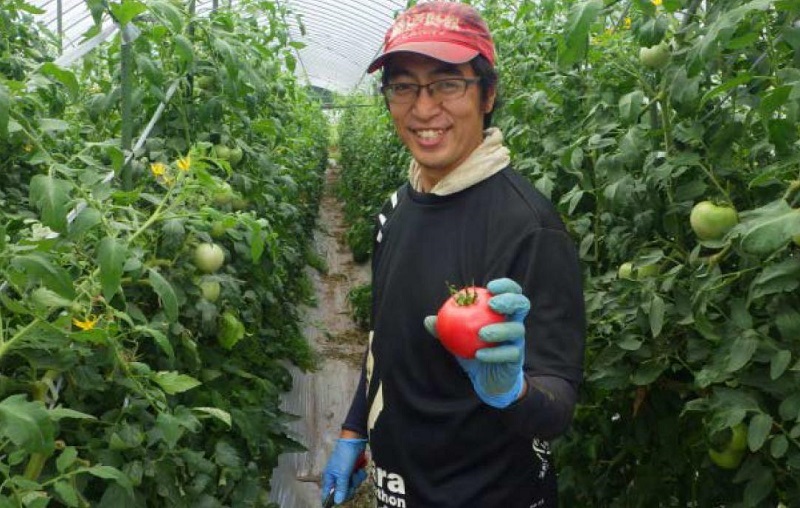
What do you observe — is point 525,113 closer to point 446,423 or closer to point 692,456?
point 692,456

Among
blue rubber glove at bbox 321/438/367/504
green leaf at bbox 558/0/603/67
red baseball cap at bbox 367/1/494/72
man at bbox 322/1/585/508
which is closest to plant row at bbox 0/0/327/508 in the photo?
blue rubber glove at bbox 321/438/367/504

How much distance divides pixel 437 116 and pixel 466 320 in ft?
1.70

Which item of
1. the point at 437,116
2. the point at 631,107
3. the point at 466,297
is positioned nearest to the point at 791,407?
the point at 466,297

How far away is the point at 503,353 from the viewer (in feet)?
3.84

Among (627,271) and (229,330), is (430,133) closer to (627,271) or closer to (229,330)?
(627,271)

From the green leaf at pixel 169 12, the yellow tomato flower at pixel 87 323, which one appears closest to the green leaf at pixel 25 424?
the yellow tomato flower at pixel 87 323

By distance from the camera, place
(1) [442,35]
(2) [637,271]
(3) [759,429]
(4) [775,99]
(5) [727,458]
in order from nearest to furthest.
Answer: (4) [775,99]
(3) [759,429]
(1) [442,35]
(5) [727,458]
(2) [637,271]

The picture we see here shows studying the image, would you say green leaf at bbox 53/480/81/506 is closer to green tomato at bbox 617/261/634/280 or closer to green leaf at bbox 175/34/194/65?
green leaf at bbox 175/34/194/65

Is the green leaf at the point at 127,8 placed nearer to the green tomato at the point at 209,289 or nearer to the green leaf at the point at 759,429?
the green tomato at the point at 209,289

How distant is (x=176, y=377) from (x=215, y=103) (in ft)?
3.59

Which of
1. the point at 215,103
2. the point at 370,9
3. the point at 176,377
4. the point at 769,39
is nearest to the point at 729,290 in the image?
the point at 769,39

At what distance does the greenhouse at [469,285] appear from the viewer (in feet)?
4.32

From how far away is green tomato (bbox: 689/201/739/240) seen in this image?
156cm

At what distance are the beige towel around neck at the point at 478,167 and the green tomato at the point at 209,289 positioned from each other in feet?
2.13
